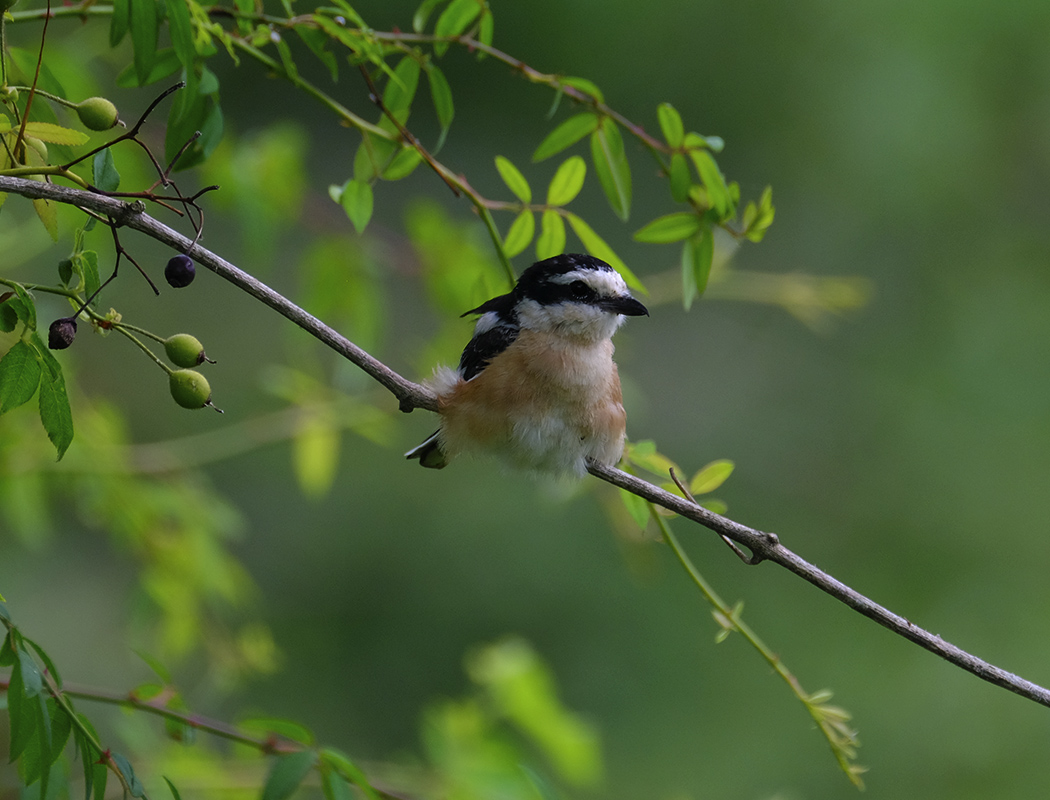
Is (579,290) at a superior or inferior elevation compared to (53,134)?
superior

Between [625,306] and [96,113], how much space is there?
4.93 feet

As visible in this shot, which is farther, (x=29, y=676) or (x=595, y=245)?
(x=595, y=245)

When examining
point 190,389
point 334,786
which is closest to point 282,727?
point 334,786

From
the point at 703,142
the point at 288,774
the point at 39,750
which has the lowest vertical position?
→ the point at 39,750

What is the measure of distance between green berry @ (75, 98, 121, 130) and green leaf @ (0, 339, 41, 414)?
12.8 inches

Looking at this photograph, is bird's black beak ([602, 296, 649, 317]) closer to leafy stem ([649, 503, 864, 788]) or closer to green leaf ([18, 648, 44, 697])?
leafy stem ([649, 503, 864, 788])

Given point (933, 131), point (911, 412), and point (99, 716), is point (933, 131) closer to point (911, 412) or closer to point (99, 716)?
point (911, 412)

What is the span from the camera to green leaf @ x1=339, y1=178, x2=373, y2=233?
1945 millimetres

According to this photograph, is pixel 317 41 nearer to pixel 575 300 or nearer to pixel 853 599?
pixel 575 300

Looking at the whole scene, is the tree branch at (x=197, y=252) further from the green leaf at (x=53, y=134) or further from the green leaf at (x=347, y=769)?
the green leaf at (x=347, y=769)

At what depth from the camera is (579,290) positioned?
2666mm

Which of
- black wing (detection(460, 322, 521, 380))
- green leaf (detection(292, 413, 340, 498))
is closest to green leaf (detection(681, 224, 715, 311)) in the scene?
black wing (detection(460, 322, 521, 380))

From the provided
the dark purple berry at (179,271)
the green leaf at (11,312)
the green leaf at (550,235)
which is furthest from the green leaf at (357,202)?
the green leaf at (11,312)

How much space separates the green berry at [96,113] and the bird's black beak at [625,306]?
1.46 metres
